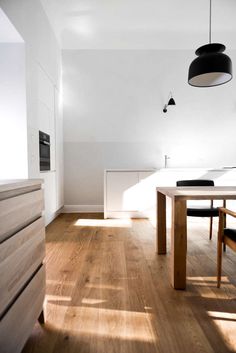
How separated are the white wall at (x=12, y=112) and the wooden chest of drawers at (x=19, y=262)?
140 centimetres

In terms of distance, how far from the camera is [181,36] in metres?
4.59

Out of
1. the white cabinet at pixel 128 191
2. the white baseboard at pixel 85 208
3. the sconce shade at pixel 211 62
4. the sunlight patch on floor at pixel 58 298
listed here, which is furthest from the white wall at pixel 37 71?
the sconce shade at pixel 211 62

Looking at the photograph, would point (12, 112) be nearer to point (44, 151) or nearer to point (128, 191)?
point (44, 151)

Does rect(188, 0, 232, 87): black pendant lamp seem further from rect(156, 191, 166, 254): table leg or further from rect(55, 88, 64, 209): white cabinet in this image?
rect(55, 88, 64, 209): white cabinet

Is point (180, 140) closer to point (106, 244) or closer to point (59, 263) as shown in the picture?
point (106, 244)

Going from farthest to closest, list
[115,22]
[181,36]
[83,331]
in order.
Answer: [181,36]
[115,22]
[83,331]

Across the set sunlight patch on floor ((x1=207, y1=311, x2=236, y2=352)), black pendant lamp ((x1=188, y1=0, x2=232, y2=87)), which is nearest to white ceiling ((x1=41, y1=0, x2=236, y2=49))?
black pendant lamp ((x1=188, y1=0, x2=232, y2=87))

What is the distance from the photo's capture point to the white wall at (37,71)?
8.21 ft

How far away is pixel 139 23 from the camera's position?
4215mm

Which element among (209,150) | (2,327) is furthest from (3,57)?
(209,150)

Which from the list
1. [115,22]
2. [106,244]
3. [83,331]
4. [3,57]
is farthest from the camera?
[115,22]

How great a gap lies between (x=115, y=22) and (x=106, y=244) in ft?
12.2

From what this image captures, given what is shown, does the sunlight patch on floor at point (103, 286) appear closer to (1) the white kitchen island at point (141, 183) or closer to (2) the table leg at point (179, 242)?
(2) the table leg at point (179, 242)

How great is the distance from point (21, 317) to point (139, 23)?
4657 millimetres
